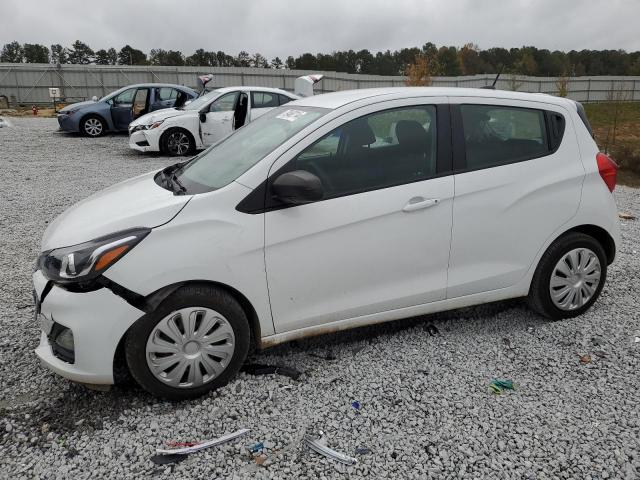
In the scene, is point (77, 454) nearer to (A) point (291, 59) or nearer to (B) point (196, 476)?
(B) point (196, 476)

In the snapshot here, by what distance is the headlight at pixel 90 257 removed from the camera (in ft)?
9.11

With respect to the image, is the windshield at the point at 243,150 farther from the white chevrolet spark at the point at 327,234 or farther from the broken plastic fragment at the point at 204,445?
the broken plastic fragment at the point at 204,445

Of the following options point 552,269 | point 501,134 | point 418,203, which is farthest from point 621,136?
point 418,203

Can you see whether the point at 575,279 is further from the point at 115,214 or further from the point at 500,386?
the point at 115,214

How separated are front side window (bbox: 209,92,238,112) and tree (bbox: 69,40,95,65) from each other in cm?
7493

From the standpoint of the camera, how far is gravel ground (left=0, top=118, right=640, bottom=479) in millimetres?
2611

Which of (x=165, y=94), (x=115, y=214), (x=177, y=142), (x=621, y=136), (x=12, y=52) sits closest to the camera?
(x=115, y=214)

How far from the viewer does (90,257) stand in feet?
9.16

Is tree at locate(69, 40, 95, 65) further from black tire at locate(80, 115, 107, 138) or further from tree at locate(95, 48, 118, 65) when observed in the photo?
black tire at locate(80, 115, 107, 138)

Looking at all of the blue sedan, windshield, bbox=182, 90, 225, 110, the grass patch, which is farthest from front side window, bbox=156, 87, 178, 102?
the grass patch

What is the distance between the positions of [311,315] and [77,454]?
1432 millimetres

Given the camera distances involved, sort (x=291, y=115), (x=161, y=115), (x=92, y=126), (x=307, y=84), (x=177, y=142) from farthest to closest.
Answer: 1. (x=92, y=126)
2. (x=307, y=84)
3. (x=161, y=115)
4. (x=177, y=142)
5. (x=291, y=115)

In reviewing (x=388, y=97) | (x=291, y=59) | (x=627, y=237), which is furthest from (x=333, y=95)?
(x=291, y=59)

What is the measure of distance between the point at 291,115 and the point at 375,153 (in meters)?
0.69
